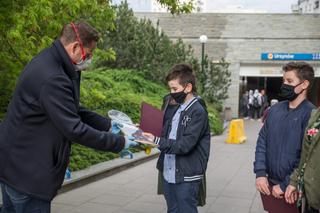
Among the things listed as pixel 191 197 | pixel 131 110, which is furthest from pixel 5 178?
pixel 131 110

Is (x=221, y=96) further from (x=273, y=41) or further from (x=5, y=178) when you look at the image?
(x=5, y=178)

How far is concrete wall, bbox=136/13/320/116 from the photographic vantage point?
27.8 m

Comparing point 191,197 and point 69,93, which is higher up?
point 69,93

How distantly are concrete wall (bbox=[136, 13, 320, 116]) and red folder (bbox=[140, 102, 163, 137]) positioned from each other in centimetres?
2445

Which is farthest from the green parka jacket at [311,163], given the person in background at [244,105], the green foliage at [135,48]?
the person in background at [244,105]

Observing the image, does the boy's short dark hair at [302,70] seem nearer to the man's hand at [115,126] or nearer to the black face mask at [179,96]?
the black face mask at [179,96]

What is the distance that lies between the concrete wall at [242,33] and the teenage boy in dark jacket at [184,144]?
24.3 metres

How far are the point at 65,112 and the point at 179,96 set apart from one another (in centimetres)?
147

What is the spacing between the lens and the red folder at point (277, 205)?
3.70 metres

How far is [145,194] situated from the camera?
7.35m

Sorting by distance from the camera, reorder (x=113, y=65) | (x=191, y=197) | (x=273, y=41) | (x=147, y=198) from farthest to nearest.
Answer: (x=273, y=41), (x=113, y=65), (x=147, y=198), (x=191, y=197)

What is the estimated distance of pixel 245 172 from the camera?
974 cm

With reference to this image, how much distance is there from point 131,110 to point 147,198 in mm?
6074

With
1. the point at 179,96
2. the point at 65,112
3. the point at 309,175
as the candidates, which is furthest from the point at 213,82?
the point at 65,112
